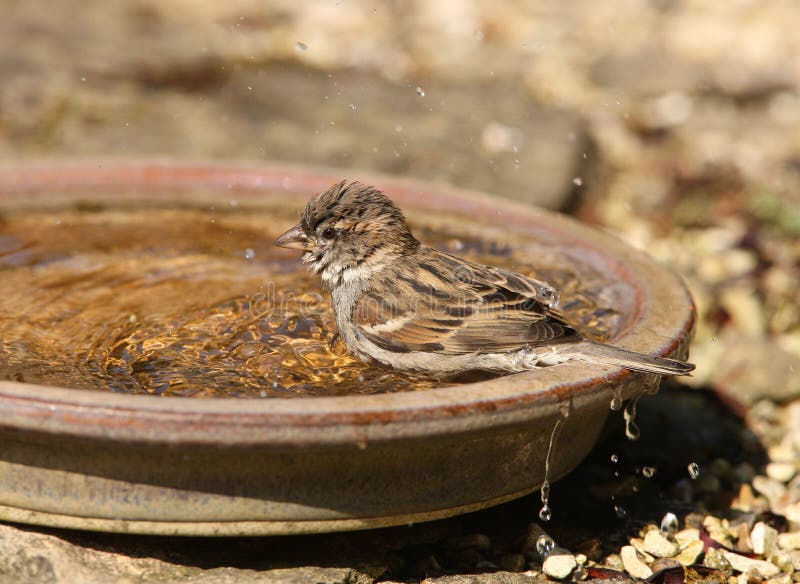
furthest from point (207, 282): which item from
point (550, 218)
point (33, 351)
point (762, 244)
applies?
point (762, 244)

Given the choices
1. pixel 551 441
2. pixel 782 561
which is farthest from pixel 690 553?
pixel 551 441

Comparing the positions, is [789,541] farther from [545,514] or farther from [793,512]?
[545,514]

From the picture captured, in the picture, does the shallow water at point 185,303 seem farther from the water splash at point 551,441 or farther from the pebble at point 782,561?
the pebble at point 782,561

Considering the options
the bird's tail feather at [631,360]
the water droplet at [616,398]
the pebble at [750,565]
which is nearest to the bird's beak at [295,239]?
the bird's tail feather at [631,360]

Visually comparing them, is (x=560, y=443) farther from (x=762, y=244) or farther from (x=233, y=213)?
(x=762, y=244)

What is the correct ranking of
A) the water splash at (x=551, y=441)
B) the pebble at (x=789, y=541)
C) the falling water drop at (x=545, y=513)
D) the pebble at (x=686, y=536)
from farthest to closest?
the pebble at (x=789, y=541), the pebble at (x=686, y=536), the falling water drop at (x=545, y=513), the water splash at (x=551, y=441)
